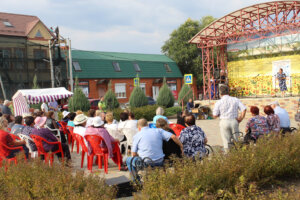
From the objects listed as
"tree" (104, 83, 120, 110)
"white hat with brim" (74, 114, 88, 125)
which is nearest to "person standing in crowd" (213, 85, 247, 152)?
"white hat with brim" (74, 114, 88, 125)

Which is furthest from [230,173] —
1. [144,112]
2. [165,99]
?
[165,99]

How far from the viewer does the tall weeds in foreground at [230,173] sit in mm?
3311

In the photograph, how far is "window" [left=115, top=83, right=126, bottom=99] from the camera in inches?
1281

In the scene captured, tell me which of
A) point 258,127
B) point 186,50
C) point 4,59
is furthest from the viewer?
point 186,50

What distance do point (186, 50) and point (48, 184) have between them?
117 ft

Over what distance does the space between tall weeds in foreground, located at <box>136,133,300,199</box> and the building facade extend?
2581cm

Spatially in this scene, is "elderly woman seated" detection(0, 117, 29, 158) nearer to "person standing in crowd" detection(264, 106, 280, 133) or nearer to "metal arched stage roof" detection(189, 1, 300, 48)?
"person standing in crowd" detection(264, 106, 280, 133)

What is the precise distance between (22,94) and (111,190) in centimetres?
1151

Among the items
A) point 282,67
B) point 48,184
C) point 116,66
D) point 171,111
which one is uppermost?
point 116,66

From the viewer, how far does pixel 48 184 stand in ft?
12.3

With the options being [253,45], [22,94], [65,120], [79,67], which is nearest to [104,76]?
[79,67]

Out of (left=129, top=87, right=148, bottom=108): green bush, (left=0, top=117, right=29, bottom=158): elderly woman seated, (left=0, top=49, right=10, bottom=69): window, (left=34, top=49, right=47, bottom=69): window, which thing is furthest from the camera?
(left=34, top=49, right=47, bottom=69): window

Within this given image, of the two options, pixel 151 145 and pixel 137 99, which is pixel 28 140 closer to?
pixel 151 145

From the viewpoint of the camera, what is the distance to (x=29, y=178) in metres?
4.16
